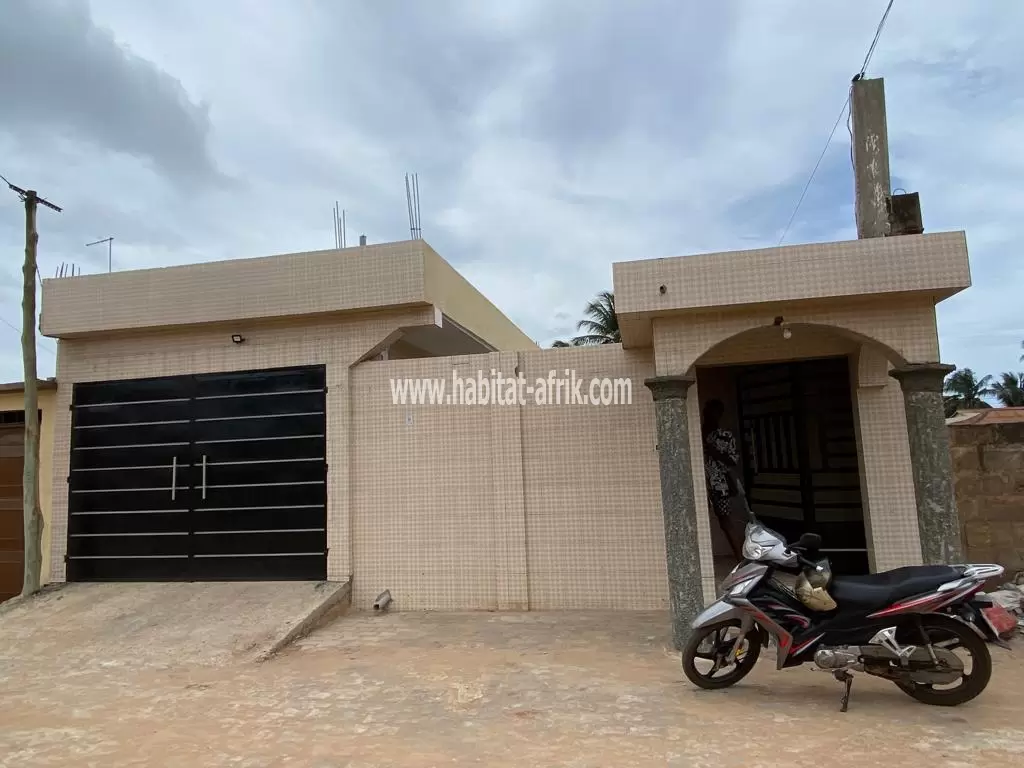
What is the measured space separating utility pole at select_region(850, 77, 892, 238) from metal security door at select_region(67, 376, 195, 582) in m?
7.00

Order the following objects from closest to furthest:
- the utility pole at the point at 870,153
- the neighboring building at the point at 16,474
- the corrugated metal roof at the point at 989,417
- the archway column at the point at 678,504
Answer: the archway column at the point at 678,504
the corrugated metal roof at the point at 989,417
the utility pole at the point at 870,153
the neighboring building at the point at 16,474

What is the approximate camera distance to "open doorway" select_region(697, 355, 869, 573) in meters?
6.59

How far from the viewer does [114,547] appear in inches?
281

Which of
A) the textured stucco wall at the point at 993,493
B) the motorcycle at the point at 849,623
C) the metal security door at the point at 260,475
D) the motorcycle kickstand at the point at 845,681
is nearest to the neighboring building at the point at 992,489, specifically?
the textured stucco wall at the point at 993,493

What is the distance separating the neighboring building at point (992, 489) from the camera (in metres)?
5.79

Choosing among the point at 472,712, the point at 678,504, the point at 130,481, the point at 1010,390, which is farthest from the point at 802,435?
the point at 1010,390

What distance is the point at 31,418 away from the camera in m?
6.94

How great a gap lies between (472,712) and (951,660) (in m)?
2.57

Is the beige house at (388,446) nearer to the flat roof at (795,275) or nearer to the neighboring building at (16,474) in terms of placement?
the neighboring building at (16,474)

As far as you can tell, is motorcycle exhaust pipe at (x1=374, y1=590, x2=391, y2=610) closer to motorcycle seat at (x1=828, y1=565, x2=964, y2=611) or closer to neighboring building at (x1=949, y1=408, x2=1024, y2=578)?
A: motorcycle seat at (x1=828, y1=565, x2=964, y2=611)

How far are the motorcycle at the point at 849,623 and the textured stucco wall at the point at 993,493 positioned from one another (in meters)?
2.56

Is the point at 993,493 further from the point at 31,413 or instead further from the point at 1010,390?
the point at 1010,390

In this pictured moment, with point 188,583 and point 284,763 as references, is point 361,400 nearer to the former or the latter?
point 188,583

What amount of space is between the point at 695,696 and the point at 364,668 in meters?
2.25
